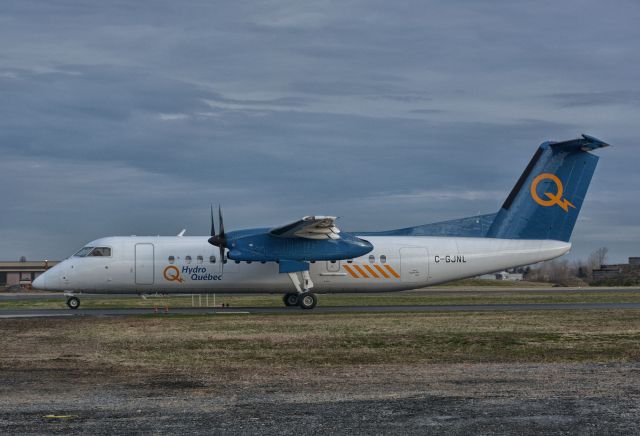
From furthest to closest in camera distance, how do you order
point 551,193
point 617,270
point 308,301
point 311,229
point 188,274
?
point 617,270 → point 551,193 → point 308,301 → point 188,274 → point 311,229

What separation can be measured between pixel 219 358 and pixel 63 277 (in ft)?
64.6

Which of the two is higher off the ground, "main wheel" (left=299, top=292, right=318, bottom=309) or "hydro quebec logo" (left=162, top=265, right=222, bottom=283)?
"hydro quebec logo" (left=162, top=265, right=222, bottom=283)

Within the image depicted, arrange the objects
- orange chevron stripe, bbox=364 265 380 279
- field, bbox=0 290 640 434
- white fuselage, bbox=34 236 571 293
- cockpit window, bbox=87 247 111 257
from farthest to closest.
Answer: orange chevron stripe, bbox=364 265 380 279 → cockpit window, bbox=87 247 111 257 → white fuselage, bbox=34 236 571 293 → field, bbox=0 290 640 434

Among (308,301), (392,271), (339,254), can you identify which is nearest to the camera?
(339,254)

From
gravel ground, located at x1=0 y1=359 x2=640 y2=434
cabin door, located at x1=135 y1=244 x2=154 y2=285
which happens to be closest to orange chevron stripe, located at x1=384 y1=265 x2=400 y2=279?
cabin door, located at x1=135 y1=244 x2=154 y2=285

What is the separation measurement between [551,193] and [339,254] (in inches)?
397

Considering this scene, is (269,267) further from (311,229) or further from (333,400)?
(333,400)

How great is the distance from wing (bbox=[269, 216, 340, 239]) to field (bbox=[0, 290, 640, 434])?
630 centimetres

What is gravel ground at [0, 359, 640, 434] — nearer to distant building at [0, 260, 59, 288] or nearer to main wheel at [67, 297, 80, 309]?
main wheel at [67, 297, 80, 309]

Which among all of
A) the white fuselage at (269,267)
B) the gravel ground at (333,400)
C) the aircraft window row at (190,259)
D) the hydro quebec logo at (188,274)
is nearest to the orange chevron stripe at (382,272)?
the white fuselage at (269,267)

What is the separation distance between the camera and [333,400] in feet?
41.0

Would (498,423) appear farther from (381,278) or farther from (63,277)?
(63,277)

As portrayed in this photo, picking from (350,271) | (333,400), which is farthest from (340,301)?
(333,400)

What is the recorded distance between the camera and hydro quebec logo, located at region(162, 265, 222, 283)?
119 feet
